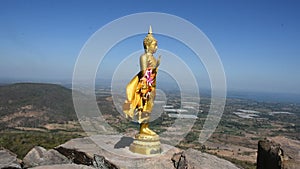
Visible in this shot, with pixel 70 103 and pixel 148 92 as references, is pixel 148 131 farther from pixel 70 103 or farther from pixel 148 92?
pixel 70 103

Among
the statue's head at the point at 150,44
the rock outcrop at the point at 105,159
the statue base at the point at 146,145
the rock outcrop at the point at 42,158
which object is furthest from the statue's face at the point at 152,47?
the rock outcrop at the point at 42,158

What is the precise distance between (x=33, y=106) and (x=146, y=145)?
55.9 metres

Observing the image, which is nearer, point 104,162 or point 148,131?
point 104,162

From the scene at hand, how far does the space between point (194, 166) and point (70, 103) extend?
61780 mm

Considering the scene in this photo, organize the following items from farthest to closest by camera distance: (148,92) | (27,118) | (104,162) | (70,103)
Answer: (70,103), (27,118), (148,92), (104,162)

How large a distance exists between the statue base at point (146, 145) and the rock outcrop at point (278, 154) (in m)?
3.30

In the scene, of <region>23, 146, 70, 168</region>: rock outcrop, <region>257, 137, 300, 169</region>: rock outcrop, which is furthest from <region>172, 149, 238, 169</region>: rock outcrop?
<region>23, 146, 70, 168</region>: rock outcrop

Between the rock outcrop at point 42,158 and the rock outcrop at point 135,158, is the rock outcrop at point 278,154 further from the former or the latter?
the rock outcrop at point 42,158

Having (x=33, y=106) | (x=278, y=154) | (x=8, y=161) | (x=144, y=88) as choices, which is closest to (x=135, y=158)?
(x=144, y=88)

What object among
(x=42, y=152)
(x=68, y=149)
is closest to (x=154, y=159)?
(x=68, y=149)

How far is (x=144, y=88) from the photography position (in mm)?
9961

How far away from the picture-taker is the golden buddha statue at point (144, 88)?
990 centimetres

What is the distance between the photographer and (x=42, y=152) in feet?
31.4

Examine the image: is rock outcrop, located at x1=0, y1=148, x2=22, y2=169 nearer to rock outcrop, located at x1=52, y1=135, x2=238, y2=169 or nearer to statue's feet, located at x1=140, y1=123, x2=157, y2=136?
rock outcrop, located at x1=52, y1=135, x2=238, y2=169
